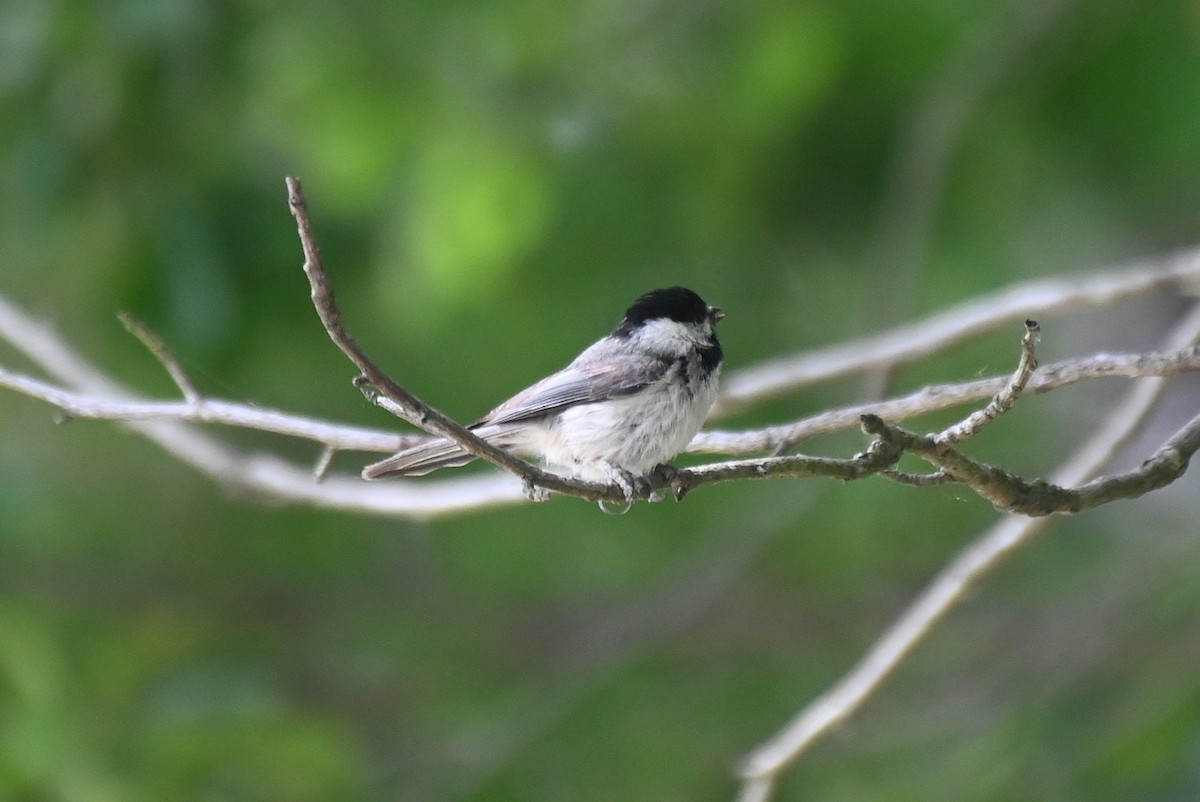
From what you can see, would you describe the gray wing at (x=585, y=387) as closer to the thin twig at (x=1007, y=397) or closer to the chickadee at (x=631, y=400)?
the chickadee at (x=631, y=400)

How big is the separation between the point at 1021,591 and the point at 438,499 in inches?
158

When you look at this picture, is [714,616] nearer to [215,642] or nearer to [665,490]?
[215,642]

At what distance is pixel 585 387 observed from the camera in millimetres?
3500

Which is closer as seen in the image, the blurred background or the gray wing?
the gray wing

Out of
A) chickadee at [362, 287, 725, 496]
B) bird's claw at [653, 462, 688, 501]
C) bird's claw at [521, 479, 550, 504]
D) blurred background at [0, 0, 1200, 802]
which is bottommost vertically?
bird's claw at [521, 479, 550, 504]

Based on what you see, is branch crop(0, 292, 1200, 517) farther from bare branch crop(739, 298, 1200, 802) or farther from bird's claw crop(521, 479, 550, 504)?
bare branch crop(739, 298, 1200, 802)

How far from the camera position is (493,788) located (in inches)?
213

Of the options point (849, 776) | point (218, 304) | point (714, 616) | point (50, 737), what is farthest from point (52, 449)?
point (849, 776)

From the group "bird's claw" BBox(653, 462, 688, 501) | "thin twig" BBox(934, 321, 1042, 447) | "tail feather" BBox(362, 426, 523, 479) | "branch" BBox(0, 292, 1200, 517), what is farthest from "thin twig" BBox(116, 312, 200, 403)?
"thin twig" BBox(934, 321, 1042, 447)

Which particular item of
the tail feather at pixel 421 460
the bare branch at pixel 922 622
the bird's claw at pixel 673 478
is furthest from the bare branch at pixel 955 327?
the tail feather at pixel 421 460

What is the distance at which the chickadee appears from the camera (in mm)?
3340

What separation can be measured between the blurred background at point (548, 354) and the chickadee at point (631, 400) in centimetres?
185

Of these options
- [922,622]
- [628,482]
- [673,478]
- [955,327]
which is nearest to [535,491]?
[673,478]

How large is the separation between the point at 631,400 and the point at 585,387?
0.51ft
